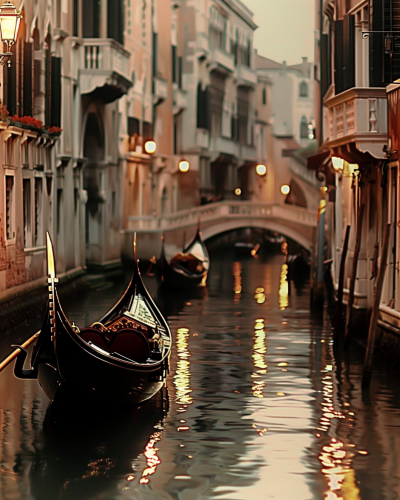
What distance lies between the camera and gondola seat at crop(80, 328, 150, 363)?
905 cm

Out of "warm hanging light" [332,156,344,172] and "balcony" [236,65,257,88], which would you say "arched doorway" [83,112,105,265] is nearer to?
"warm hanging light" [332,156,344,172]

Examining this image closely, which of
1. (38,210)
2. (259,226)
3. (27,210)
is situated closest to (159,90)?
(259,226)

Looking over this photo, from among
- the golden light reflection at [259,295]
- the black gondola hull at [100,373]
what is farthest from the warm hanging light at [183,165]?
the black gondola hull at [100,373]

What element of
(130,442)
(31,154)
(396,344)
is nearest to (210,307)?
(31,154)

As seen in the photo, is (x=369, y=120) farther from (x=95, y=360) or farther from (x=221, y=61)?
(x=221, y=61)

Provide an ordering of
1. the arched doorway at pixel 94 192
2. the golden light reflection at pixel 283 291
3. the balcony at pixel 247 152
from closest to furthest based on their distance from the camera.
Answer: the golden light reflection at pixel 283 291 < the arched doorway at pixel 94 192 < the balcony at pixel 247 152

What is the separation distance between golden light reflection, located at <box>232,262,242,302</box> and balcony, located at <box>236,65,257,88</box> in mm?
11100

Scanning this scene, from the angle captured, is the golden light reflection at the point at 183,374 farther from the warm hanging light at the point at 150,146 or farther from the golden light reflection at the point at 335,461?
the warm hanging light at the point at 150,146

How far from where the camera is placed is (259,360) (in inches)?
464

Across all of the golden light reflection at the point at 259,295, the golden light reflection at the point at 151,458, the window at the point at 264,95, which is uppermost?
the window at the point at 264,95

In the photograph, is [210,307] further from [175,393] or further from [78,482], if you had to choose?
[78,482]

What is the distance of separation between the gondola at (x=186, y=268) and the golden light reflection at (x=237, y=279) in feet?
2.15

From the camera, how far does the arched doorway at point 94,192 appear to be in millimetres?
23250

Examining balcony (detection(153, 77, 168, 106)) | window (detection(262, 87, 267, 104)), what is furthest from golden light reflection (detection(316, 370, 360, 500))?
window (detection(262, 87, 267, 104))
